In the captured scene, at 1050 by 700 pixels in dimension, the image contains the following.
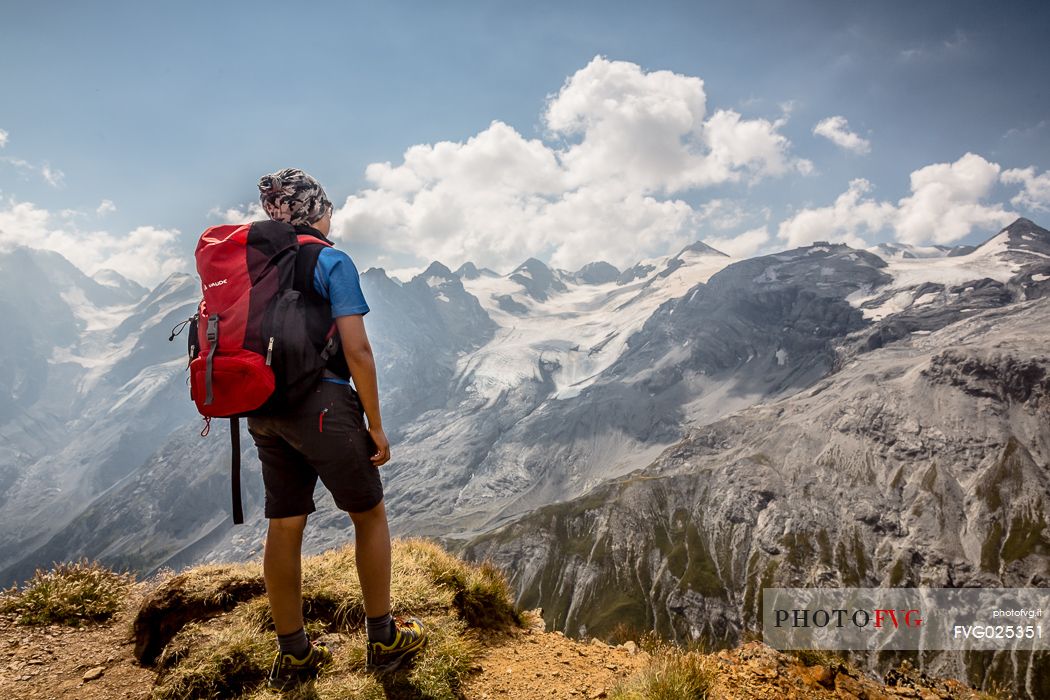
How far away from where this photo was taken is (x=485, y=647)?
6.30 meters

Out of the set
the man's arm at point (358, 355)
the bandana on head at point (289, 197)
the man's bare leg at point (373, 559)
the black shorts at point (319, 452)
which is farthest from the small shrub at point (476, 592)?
the bandana on head at point (289, 197)

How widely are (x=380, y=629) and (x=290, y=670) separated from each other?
861 mm

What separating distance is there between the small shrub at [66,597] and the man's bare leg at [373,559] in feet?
15.9

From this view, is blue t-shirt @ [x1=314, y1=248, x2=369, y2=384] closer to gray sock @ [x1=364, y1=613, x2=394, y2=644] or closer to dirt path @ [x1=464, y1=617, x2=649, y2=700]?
gray sock @ [x1=364, y1=613, x2=394, y2=644]

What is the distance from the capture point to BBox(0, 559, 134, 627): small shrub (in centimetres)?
671

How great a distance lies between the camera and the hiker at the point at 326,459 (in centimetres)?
436

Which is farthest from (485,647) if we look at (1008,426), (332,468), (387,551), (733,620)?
(1008,426)

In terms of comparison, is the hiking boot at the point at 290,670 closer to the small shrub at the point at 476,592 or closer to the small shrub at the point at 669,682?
the small shrub at the point at 476,592

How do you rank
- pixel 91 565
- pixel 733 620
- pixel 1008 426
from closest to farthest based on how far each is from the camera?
pixel 91 565 → pixel 733 620 → pixel 1008 426

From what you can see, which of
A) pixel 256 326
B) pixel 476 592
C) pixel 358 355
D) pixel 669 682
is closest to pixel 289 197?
pixel 256 326

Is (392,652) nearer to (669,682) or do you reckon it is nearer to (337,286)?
(669,682)

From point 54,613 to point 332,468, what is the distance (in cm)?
566

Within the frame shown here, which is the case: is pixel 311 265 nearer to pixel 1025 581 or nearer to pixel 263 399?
pixel 263 399

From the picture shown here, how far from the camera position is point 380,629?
4.86m
